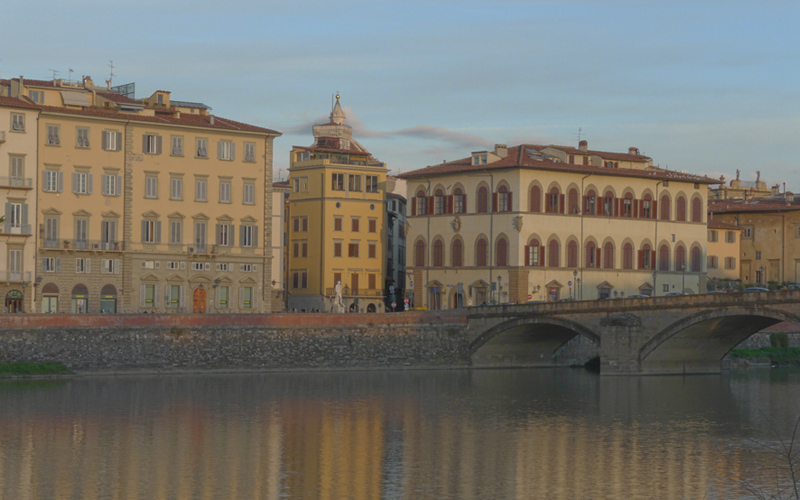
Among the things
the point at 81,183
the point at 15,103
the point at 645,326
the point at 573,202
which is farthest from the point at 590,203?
the point at 15,103

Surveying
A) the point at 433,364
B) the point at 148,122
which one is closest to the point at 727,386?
the point at 433,364

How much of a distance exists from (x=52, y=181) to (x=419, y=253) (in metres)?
30.9

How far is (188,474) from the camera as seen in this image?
4078cm

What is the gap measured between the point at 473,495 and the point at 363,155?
241 ft

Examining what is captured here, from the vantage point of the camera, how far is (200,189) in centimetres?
8975

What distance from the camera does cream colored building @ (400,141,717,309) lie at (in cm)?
9825

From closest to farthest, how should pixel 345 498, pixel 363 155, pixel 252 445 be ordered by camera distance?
pixel 345 498 < pixel 252 445 < pixel 363 155

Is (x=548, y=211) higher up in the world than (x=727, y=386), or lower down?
higher up

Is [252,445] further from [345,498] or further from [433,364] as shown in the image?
[433,364]

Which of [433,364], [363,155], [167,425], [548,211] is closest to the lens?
[167,425]

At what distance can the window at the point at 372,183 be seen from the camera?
108m

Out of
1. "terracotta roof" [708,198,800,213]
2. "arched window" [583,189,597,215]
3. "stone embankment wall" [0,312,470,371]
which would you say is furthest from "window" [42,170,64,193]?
"terracotta roof" [708,198,800,213]

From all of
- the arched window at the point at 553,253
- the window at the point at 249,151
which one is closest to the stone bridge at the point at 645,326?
the arched window at the point at 553,253

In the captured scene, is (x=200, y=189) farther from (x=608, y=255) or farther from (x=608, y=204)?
(x=608, y=255)
